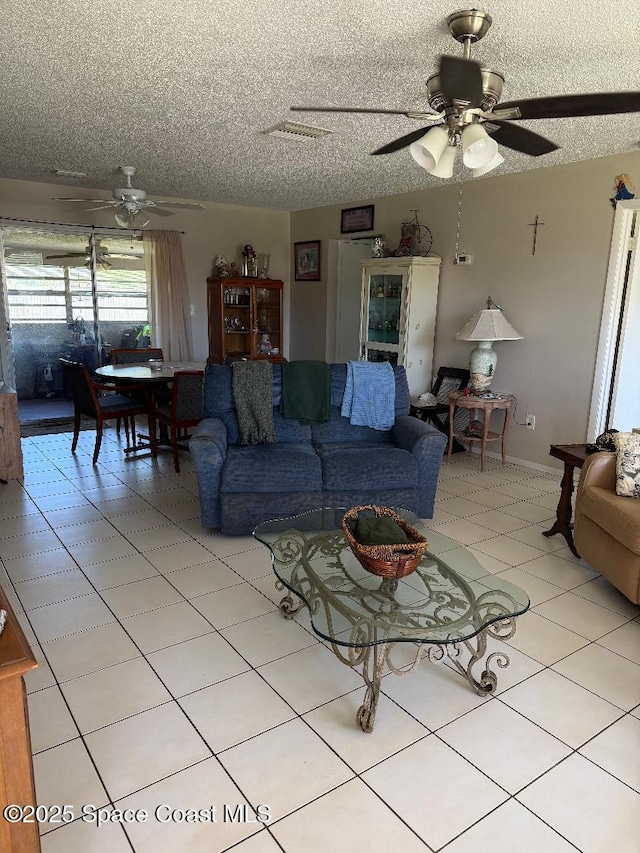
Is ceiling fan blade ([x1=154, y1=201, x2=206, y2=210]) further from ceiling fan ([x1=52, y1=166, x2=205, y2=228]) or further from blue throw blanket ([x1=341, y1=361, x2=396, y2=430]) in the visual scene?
blue throw blanket ([x1=341, y1=361, x2=396, y2=430])

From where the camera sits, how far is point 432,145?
211cm

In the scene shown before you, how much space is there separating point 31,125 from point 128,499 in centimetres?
244

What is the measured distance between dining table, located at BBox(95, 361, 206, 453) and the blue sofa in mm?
1038

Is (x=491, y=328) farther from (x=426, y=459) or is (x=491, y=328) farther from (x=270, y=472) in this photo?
(x=270, y=472)

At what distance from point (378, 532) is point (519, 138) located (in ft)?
5.47

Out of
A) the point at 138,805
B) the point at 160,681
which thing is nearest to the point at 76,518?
the point at 160,681

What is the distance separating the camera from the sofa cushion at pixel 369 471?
338cm

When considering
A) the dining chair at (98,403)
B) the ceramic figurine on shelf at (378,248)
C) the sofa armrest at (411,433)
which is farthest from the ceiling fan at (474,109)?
the ceramic figurine on shelf at (378,248)

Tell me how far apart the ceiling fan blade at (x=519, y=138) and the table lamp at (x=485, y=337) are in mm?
2321

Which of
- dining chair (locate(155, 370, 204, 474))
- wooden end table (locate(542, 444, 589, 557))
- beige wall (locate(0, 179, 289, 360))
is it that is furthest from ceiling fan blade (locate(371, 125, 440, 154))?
beige wall (locate(0, 179, 289, 360))

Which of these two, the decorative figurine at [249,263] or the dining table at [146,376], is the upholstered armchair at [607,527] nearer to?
the dining table at [146,376]

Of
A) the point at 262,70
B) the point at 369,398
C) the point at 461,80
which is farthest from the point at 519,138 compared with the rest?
the point at 369,398

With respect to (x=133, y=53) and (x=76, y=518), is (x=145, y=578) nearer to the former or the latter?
(x=76, y=518)

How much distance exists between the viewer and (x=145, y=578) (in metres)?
2.89
